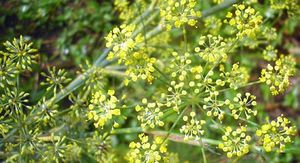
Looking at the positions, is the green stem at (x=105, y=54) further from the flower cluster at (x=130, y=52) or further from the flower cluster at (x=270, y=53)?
→ the flower cluster at (x=130, y=52)

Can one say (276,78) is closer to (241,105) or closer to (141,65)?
(241,105)

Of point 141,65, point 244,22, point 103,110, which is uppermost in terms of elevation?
point 244,22

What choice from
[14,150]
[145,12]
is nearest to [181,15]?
[145,12]

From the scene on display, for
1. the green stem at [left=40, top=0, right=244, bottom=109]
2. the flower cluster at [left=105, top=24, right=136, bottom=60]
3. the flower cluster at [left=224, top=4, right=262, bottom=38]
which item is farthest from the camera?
the green stem at [left=40, top=0, right=244, bottom=109]

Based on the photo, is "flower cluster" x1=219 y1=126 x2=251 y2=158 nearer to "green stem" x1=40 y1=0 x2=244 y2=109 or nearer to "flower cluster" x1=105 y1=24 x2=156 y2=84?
"flower cluster" x1=105 y1=24 x2=156 y2=84

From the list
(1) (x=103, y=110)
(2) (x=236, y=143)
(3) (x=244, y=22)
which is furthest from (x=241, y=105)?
(1) (x=103, y=110)

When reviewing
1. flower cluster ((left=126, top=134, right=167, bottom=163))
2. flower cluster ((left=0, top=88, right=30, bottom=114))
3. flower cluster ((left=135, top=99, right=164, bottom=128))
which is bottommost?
flower cluster ((left=126, top=134, right=167, bottom=163))

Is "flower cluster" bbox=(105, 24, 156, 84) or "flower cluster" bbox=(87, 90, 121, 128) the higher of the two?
"flower cluster" bbox=(105, 24, 156, 84)

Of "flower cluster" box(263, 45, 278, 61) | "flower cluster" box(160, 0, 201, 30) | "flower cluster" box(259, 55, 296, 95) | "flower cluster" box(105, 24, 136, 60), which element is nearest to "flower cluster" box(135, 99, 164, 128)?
"flower cluster" box(105, 24, 136, 60)

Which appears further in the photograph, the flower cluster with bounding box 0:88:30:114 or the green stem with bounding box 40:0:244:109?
the green stem with bounding box 40:0:244:109

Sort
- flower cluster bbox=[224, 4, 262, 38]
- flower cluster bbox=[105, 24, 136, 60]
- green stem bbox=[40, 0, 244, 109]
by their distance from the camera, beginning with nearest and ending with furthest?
flower cluster bbox=[105, 24, 136, 60], flower cluster bbox=[224, 4, 262, 38], green stem bbox=[40, 0, 244, 109]

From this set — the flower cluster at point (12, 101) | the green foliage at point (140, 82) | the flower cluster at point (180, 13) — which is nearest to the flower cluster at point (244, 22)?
the green foliage at point (140, 82)
